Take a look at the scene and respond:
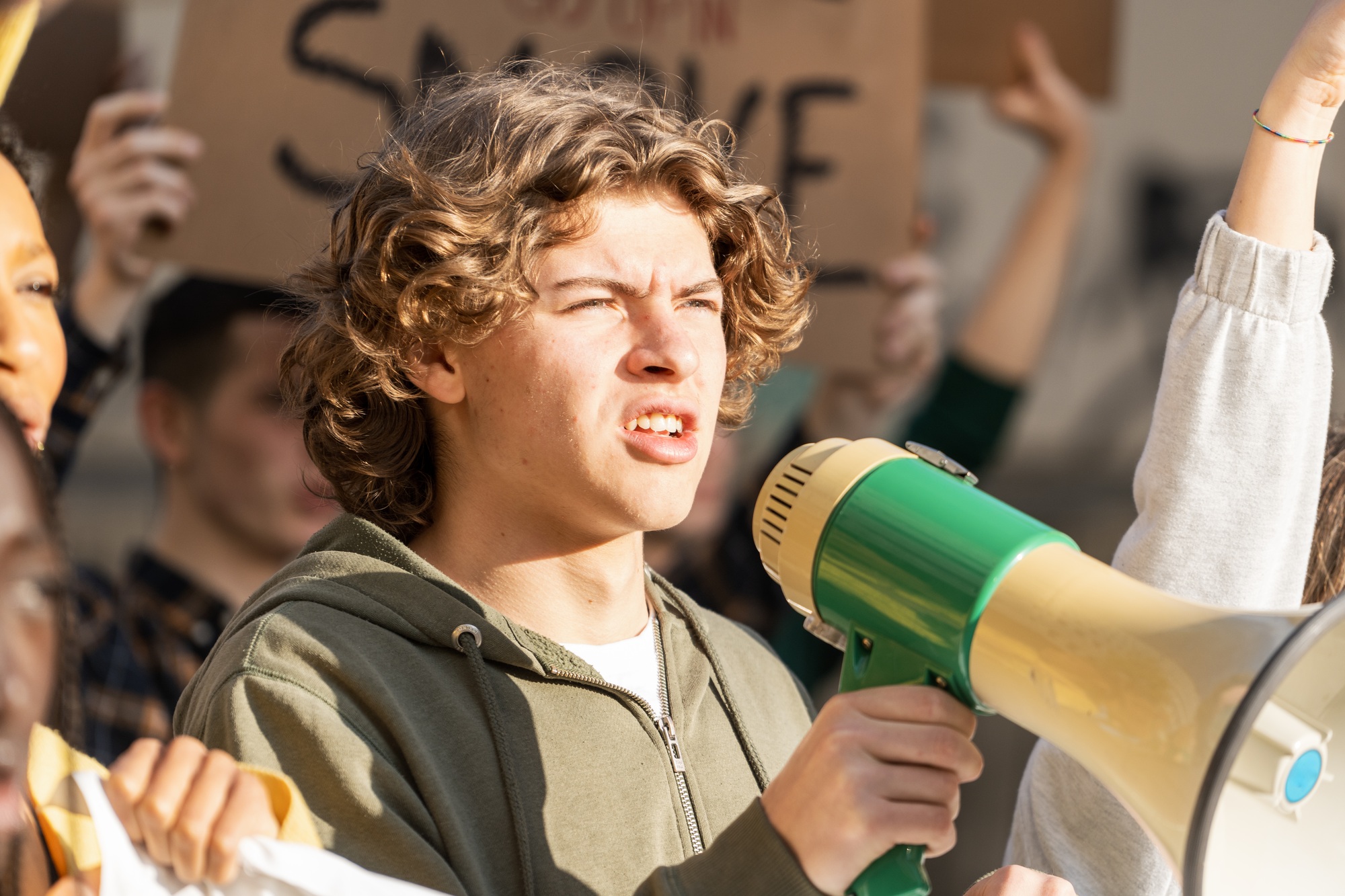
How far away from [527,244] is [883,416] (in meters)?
2.37

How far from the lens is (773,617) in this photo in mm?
3104

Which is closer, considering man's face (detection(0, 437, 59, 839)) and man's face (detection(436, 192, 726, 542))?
man's face (detection(0, 437, 59, 839))

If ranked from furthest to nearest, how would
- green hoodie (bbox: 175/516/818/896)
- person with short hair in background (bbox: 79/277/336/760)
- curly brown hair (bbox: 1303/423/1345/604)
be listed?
1. person with short hair in background (bbox: 79/277/336/760)
2. curly brown hair (bbox: 1303/423/1345/604)
3. green hoodie (bbox: 175/516/818/896)

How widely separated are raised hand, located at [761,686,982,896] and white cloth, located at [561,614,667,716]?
32 cm

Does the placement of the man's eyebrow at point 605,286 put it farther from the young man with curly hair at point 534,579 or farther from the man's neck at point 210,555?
the man's neck at point 210,555

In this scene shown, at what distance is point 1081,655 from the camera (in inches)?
38.9

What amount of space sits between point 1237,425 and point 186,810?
102cm

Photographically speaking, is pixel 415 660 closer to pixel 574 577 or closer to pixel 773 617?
pixel 574 577

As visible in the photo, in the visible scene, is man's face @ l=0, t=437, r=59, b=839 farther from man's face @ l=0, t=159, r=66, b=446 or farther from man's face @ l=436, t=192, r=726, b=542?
man's face @ l=436, t=192, r=726, b=542

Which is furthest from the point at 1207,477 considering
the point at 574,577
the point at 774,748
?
the point at 574,577

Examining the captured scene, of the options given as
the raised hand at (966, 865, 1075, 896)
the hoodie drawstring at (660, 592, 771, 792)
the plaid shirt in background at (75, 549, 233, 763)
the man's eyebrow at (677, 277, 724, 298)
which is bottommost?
the plaid shirt in background at (75, 549, 233, 763)

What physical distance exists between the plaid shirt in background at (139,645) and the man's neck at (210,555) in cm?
3

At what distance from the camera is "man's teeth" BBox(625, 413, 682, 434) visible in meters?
1.29

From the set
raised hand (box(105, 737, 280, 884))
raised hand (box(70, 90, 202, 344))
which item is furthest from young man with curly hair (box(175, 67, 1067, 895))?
raised hand (box(70, 90, 202, 344))
